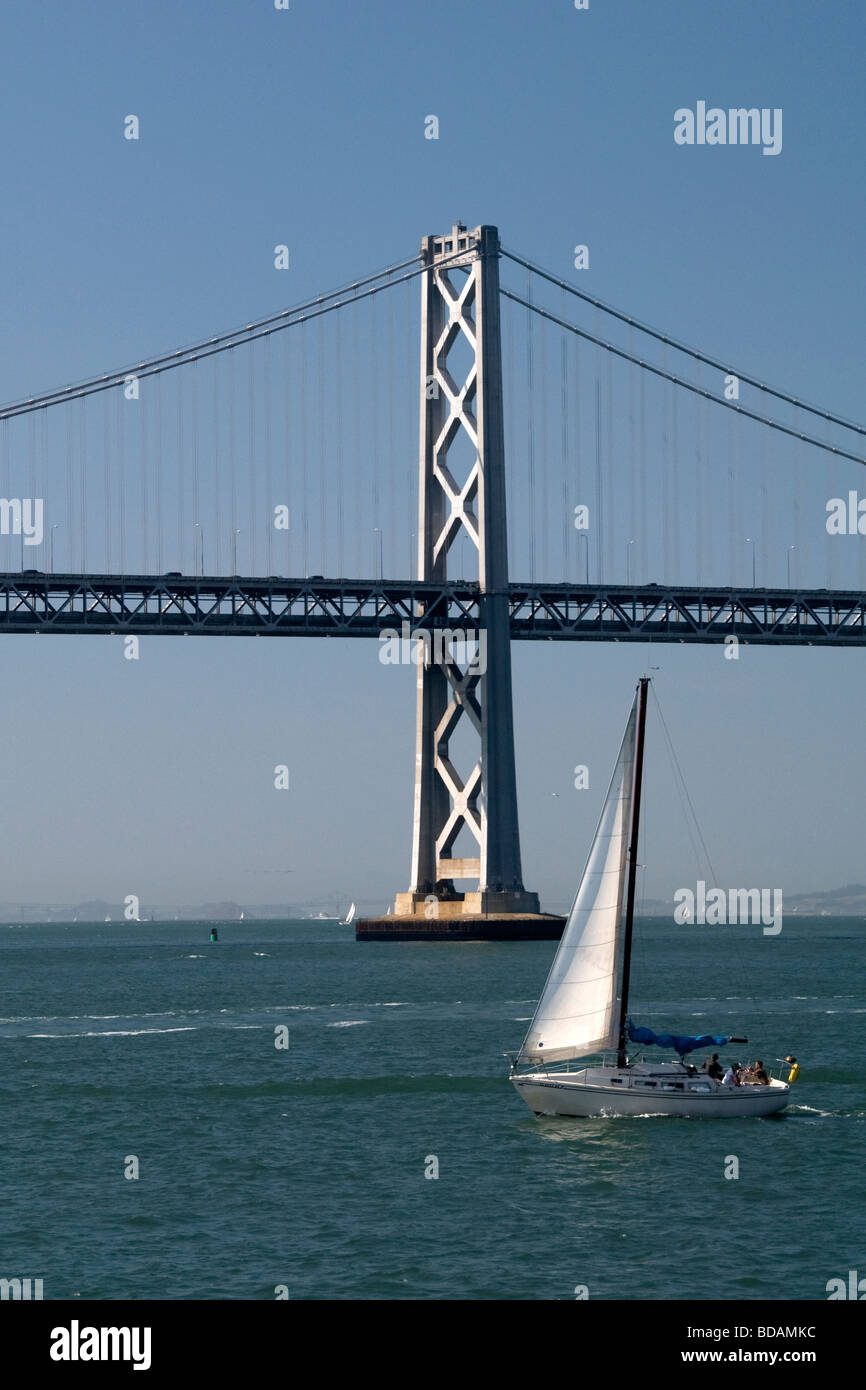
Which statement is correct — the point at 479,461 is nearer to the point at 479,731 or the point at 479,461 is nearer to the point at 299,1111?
the point at 479,731

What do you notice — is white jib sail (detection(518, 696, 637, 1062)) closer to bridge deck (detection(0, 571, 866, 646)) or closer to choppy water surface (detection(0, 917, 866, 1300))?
choppy water surface (detection(0, 917, 866, 1300))

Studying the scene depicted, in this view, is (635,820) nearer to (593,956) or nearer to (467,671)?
(593,956)

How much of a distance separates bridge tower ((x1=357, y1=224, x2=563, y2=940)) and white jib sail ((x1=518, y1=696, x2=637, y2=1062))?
5304 centimetres

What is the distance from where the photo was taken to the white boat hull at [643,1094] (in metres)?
31.2

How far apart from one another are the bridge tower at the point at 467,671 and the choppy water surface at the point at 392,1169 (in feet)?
107

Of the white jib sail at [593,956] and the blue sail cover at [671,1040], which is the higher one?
the white jib sail at [593,956]

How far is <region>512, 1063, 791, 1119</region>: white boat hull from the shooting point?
31203 millimetres

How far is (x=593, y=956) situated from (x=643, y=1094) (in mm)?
2352

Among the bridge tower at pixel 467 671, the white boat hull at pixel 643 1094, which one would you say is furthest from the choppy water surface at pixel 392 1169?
the bridge tower at pixel 467 671

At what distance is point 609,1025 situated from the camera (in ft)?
104

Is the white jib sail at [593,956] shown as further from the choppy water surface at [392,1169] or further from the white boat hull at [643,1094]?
the choppy water surface at [392,1169]

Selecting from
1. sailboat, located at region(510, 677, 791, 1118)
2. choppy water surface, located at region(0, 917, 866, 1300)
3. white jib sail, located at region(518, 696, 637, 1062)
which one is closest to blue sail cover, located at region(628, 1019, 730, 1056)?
sailboat, located at region(510, 677, 791, 1118)
